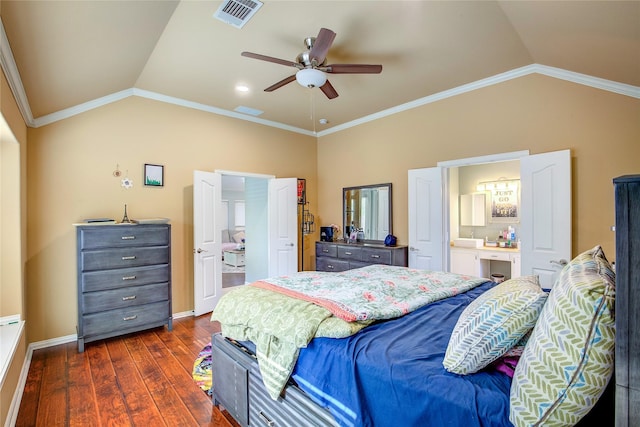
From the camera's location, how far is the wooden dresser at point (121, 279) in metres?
3.11

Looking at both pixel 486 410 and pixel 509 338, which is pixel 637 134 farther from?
pixel 486 410

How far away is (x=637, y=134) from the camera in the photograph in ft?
9.02

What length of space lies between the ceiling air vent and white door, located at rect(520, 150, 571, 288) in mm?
3046

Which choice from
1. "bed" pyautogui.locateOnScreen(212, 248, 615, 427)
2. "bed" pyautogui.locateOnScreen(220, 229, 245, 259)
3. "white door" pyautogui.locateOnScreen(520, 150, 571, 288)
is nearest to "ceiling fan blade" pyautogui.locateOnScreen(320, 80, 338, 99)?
"bed" pyautogui.locateOnScreen(212, 248, 615, 427)

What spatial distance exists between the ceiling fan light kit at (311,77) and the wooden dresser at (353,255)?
2.42 metres

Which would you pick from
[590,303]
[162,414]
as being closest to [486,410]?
[590,303]

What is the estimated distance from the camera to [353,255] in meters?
4.60

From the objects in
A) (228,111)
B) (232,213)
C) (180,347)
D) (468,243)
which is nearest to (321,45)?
(228,111)

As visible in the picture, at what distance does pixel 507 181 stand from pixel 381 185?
235 cm

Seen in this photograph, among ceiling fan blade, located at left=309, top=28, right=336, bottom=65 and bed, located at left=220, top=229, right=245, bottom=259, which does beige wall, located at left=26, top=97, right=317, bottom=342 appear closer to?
ceiling fan blade, located at left=309, top=28, right=336, bottom=65

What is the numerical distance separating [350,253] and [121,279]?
114 inches

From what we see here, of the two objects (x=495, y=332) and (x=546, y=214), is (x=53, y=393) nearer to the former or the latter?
(x=495, y=332)

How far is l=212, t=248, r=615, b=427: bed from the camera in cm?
90

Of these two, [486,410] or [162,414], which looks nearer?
[486,410]
